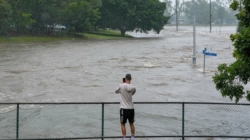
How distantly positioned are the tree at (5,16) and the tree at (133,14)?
27.4m

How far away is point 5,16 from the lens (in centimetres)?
7175

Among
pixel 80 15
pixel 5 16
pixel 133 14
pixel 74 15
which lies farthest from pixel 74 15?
pixel 133 14

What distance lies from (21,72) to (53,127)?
2130cm

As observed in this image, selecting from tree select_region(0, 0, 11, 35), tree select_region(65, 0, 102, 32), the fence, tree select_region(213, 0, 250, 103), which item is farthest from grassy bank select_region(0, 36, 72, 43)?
tree select_region(213, 0, 250, 103)

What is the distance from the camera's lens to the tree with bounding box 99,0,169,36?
93.6 meters

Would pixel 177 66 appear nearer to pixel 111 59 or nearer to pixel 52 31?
pixel 111 59

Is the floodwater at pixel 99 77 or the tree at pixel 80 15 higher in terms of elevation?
the tree at pixel 80 15

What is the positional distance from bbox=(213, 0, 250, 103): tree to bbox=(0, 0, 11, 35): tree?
60318 mm

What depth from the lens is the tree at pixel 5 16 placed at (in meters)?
68.8

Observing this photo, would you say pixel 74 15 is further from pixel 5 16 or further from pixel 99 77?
pixel 99 77

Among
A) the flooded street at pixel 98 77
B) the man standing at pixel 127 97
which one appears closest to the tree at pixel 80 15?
A: the flooded street at pixel 98 77

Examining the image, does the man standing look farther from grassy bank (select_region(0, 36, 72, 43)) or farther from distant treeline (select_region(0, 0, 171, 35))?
grassy bank (select_region(0, 36, 72, 43))

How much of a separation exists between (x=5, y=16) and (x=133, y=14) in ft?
97.6

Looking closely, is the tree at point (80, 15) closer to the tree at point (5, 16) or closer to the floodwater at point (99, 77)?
the tree at point (5, 16)
